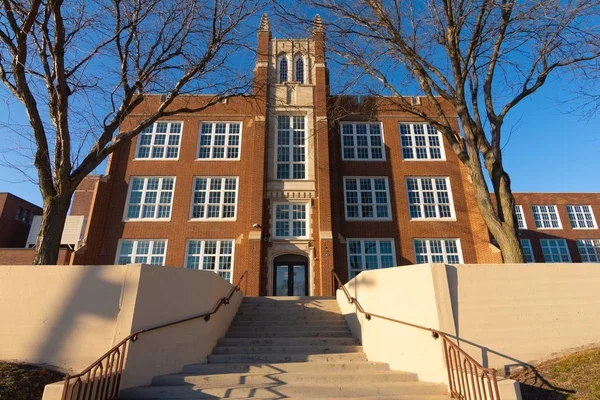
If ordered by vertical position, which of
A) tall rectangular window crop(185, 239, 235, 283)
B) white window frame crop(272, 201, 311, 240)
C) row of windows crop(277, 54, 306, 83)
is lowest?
tall rectangular window crop(185, 239, 235, 283)

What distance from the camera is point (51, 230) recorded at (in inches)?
268

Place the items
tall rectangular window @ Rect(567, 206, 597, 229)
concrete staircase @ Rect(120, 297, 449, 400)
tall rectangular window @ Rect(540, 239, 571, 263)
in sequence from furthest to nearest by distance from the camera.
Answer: tall rectangular window @ Rect(567, 206, 597, 229)
tall rectangular window @ Rect(540, 239, 571, 263)
concrete staircase @ Rect(120, 297, 449, 400)

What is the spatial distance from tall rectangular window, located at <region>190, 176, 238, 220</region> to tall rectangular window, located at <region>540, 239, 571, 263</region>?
30651 mm

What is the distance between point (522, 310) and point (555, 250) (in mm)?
33621

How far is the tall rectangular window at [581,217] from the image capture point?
3275 centimetres

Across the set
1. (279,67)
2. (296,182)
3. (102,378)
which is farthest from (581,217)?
(102,378)

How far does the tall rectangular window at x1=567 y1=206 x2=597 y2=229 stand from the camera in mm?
32750

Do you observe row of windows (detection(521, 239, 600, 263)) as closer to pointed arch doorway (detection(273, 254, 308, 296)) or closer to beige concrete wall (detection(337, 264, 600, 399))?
pointed arch doorway (detection(273, 254, 308, 296))

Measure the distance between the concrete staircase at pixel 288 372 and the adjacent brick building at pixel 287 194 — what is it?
24.1 ft

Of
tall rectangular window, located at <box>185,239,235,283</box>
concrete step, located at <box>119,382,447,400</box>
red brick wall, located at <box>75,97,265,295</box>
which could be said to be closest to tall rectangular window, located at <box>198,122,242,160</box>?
red brick wall, located at <box>75,97,265,295</box>

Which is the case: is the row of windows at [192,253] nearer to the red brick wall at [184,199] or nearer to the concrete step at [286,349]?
the red brick wall at [184,199]

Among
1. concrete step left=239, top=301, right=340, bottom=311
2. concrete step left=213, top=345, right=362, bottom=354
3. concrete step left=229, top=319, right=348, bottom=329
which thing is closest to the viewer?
concrete step left=213, top=345, right=362, bottom=354

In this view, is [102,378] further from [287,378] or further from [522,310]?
[522,310]

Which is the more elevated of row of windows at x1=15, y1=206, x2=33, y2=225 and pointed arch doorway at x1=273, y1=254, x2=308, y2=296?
row of windows at x1=15, y1=206, x2=33, y2=225
